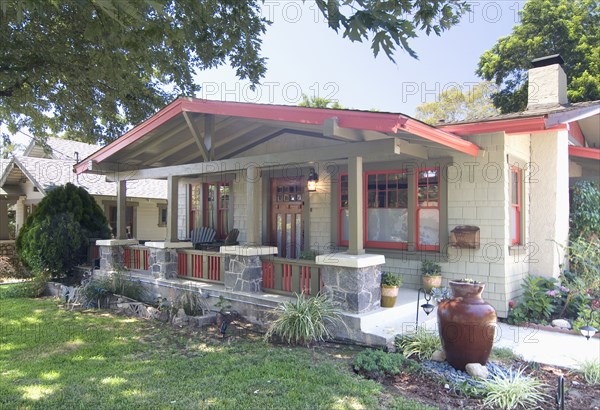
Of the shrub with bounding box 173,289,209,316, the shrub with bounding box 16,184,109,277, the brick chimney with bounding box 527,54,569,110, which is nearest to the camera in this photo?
the shrub with bounding box 173,289,209,316

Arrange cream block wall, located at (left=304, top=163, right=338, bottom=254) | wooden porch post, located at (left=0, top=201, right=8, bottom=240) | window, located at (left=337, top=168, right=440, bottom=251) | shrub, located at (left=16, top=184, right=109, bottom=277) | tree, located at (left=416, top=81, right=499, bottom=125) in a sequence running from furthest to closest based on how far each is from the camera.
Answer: tree, located at (left=416, top=81, right=499, bottom=125) → wooden porch post, located at (left=0, top=201, right=8, bottom=240) → shrub, located at (left=16, top=184, right=109, bottom=277) → cream block wall, located at (left=304, top=163, right=338, bottom=254) → window, located at (left=337, top=168, right=440, bottom=251)

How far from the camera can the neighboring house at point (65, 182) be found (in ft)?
45.4

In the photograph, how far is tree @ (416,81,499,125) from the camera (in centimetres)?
2583

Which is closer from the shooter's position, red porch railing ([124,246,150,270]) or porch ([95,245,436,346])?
porch ([95,245,436,346])

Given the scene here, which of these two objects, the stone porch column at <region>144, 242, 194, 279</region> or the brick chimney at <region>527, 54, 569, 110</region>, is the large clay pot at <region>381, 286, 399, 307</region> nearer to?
the stone porch column at <region>144, 242, 194, 279</region>

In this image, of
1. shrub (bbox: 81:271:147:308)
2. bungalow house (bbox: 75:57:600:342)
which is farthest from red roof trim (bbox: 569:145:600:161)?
shrub (bbox: 81:271:147:308)

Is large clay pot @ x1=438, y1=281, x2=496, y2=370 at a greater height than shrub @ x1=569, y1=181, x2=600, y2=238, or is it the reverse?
shrub @ x1=569, y1=181, x2=600, y2=238

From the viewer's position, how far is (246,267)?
6746 mm

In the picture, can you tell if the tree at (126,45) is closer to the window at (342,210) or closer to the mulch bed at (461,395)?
the window at (342,210)

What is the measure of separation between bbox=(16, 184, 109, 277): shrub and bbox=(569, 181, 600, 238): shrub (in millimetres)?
11339

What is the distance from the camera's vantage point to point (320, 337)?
5328 mm

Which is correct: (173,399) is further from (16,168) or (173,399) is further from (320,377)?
(16,168)

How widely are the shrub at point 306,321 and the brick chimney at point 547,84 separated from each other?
7.53 metres

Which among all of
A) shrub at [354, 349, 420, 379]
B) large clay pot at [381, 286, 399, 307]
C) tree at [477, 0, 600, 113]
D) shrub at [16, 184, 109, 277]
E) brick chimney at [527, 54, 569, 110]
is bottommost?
shrub at [354, 349, 420, 379]
